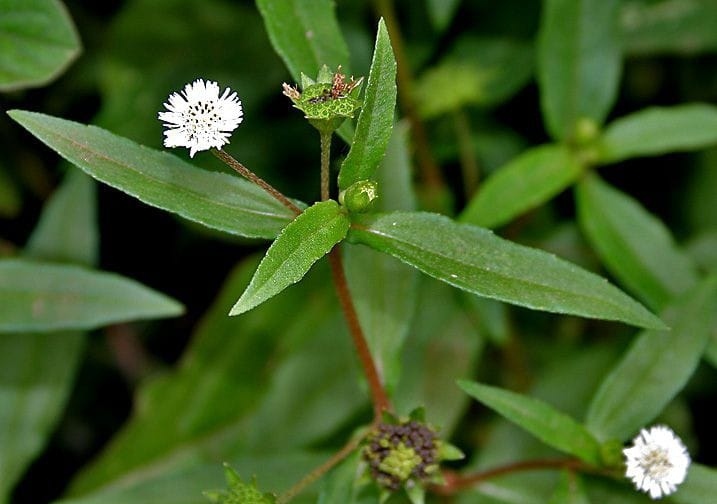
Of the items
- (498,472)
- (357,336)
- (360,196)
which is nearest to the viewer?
(360,196)

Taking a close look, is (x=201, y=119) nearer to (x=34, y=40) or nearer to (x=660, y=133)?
(x=34, y=40)

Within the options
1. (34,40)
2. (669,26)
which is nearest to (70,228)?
(34,40)

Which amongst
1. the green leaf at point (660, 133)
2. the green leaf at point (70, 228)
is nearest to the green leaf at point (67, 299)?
the green leaf at point (70, 228)

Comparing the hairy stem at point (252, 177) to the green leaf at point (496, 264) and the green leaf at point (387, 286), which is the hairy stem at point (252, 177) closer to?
the green leaf at point (496, 264)

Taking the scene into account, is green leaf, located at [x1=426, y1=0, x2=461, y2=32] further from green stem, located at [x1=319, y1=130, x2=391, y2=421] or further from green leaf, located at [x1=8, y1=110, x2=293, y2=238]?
green leaf, located at [x1=8, y1=110, x2=293, y2=238]

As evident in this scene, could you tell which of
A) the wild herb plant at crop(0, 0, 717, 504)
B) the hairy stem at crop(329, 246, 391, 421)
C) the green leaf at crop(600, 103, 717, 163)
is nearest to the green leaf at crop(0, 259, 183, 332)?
the wild herb plant at crop(0, 0, 717, 504)

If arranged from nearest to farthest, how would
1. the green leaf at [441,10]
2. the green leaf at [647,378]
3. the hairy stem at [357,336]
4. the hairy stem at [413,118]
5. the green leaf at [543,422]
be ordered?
the hairy stem at [357,336] < the green leaf at [543,422] < the green leaf at [647,378] < the green leaf at [441,10] < the hairy stem at [413,118]
